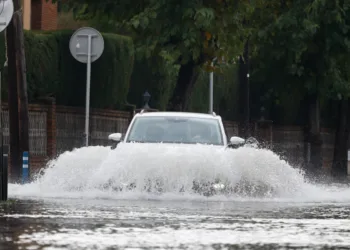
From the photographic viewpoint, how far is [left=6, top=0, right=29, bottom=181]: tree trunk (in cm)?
3155

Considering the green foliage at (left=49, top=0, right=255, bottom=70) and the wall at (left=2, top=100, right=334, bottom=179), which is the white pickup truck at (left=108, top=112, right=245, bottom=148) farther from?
the wall at (left=2, top=100, right=334, bottom=179)

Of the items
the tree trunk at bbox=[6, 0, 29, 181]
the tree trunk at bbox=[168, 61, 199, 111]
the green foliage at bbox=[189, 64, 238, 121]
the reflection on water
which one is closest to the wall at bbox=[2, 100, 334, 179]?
the tree trunk at bbox=[168, 61, 199, 111]

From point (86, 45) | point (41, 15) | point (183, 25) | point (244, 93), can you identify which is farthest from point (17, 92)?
point (244, 93)

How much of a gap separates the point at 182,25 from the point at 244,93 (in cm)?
1442

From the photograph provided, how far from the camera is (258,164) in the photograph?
76.1 feet

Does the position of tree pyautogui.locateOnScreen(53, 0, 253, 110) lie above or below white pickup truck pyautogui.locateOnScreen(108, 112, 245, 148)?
above

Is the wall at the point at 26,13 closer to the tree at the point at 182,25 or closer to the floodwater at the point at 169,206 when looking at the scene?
the tree at the point at 182,25

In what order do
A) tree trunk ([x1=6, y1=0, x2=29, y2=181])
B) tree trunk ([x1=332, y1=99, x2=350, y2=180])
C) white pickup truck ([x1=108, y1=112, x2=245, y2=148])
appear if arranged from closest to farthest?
white pickup truck ([x1=108, y1=112, x2=245, y2=148]) → tree trunk ([x1=6, y1=0, x2=29, y2=181]) → tree trunk ([x1=332, y1=99, x2=350, y2=180])

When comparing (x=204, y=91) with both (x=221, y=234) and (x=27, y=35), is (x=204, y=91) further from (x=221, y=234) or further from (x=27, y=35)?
(x=221, y=234)

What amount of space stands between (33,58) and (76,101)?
120 inches

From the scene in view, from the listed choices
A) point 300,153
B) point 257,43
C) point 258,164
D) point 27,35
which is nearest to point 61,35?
point 27,35

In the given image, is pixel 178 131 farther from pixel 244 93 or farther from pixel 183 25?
pixel 244 93

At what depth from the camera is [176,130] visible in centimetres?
2442

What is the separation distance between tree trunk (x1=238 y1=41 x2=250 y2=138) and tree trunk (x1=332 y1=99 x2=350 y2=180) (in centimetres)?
333
